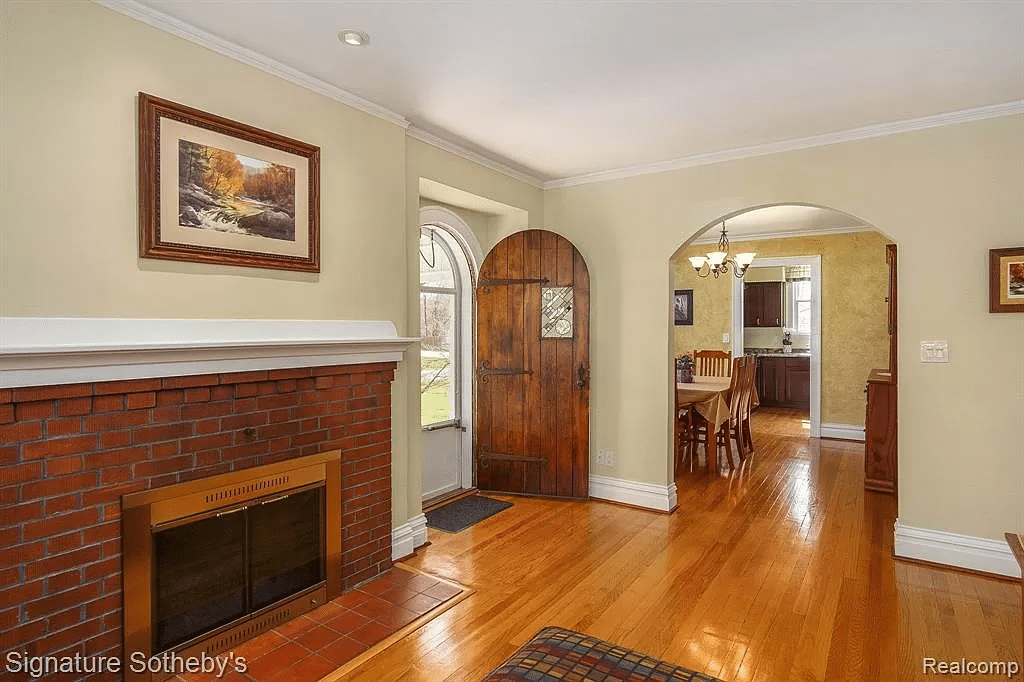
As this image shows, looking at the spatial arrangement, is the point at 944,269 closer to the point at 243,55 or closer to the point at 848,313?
the point at 848,313

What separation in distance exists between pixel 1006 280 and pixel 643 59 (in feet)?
7.52

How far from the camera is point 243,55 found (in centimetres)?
249

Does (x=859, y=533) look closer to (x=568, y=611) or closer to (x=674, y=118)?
(x=568, y=611)

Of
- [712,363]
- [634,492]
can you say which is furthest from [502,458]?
[712,363]

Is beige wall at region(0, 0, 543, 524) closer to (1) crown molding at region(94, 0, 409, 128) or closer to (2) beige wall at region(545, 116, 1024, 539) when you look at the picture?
(1) crown molding at region(94, 0, 409, 128)

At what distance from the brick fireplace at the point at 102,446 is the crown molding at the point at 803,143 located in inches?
103

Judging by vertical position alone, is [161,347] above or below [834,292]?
below

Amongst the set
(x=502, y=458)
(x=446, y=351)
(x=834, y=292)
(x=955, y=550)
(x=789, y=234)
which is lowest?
(x=955, y=550)

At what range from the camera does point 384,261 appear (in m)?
3.21

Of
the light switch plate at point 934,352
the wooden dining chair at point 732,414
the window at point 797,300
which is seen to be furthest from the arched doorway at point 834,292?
the light switch plate at point 934,352

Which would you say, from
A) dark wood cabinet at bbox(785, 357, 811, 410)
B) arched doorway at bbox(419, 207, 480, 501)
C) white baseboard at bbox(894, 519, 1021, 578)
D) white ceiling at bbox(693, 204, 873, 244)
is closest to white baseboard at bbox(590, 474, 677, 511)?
arched doorway at bbox(419, 207, 480, 501)

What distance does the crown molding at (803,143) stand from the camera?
314cm

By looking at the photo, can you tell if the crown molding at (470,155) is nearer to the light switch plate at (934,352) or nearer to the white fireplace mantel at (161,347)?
the white fireplace mantel at (161,347)
